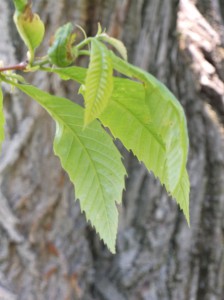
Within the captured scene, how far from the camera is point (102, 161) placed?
395 mm

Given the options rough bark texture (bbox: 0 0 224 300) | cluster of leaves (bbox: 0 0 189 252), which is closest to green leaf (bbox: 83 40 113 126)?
cluster of leaves (bbox: 0 0 189 252)

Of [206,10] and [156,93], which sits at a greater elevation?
[156,93]

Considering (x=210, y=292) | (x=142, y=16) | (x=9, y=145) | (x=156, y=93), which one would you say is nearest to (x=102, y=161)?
(x=156, y=93)

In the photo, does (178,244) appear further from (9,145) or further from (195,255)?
(9,145)

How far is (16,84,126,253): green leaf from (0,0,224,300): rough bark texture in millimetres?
688

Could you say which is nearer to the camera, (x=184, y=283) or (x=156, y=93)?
(x=156, y=93)

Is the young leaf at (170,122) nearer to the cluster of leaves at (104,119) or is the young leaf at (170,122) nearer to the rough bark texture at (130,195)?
the cluster of leaves at (104,119)

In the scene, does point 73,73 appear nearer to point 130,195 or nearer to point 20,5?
point 20,5

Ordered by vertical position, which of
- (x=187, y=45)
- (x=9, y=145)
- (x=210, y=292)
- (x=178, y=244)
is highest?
(x=187, y=45)

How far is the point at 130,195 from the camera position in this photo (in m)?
1.25

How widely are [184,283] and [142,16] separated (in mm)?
604

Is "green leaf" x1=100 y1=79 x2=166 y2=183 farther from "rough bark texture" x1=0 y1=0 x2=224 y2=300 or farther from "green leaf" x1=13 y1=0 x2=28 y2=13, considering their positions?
"rough bark texture" x1=0 y1=0 x2=224 y2=300

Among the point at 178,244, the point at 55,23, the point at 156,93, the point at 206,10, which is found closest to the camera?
the point at 156,93

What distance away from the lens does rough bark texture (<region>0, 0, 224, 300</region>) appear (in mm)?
1092
